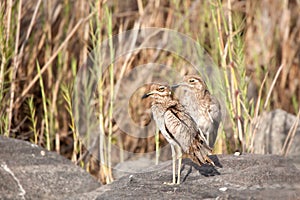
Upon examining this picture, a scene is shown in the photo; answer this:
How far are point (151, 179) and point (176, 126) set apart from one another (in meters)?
0.55

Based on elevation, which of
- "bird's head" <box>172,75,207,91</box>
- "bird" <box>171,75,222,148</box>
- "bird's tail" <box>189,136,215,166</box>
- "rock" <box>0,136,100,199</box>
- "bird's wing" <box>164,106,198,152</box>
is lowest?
"rock" <box>0,136,100,199</box>

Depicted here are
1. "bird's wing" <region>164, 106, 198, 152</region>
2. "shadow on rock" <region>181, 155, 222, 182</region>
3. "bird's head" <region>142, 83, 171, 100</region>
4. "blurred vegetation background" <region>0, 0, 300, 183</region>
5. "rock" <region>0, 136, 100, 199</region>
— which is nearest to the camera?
"bird's wing" <region>164, 106, 198, 152</region>

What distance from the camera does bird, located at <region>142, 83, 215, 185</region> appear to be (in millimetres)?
3537

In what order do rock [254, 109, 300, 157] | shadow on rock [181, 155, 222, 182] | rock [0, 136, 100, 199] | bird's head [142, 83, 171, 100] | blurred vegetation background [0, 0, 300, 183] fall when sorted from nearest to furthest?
bird's head [142, 83, 171, 100] → shadow on rock [181, 155, 222, 182] → rock [0, 136, 100, 199] → blurred vegetation background [0, 0, 300, 183] → rock [254, 109, 300, 157]

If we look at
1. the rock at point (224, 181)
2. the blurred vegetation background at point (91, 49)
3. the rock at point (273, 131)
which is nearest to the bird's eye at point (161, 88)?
the rock at point (224, 181)

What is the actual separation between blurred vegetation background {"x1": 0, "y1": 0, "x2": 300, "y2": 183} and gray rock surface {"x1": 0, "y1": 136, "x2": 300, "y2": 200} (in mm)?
498

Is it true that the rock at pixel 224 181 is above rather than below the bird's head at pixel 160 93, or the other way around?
below

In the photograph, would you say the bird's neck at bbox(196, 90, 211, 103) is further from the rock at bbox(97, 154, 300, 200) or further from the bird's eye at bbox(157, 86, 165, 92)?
the bird's eye at bbox(157, 86, 165, 92)

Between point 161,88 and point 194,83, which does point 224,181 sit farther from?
point 194,83

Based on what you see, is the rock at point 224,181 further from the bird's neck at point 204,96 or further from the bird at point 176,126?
the bird's neck at point 204,96

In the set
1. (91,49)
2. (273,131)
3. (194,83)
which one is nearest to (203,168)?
(194,83)

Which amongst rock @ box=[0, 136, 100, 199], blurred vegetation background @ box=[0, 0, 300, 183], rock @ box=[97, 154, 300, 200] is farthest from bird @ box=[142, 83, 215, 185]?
blurred vegetation background @ box=[0, 0, 300, 183]

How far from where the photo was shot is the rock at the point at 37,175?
4270mm

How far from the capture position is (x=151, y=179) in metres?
3.94
